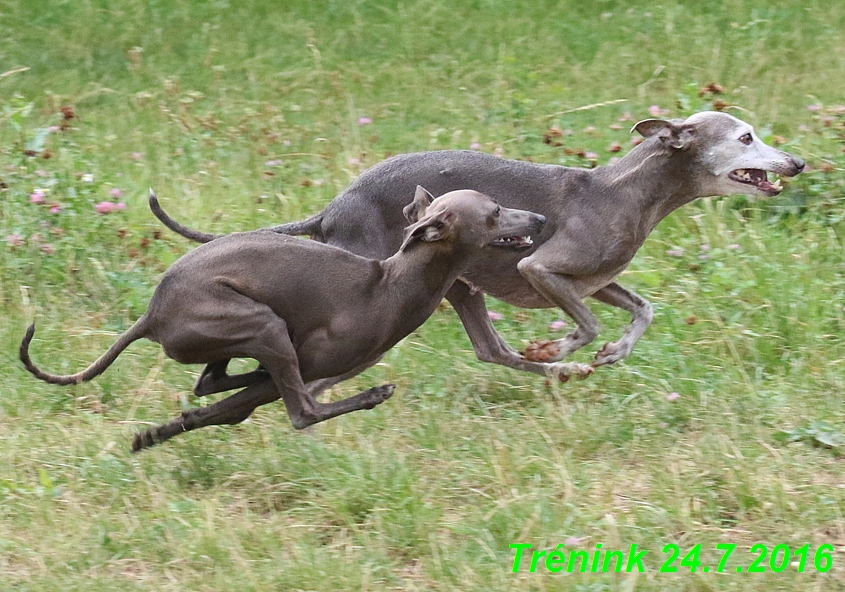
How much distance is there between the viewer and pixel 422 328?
6.79 m

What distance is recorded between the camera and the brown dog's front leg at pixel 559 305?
239 inches

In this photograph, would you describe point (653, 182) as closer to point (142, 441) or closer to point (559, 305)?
point (559, 305)

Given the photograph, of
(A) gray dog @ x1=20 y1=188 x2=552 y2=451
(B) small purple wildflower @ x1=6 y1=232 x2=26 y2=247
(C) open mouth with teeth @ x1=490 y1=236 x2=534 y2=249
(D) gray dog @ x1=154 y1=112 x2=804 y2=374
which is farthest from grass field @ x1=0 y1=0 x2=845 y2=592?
(C) open mouth with teeth @ x1=490 y1=236 x2=534 y2=249

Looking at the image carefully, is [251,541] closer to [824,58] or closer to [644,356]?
[644,356]

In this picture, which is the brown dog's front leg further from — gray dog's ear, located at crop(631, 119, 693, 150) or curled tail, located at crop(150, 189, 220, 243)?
curled tail, located at crop(150, 189, 220, 243)

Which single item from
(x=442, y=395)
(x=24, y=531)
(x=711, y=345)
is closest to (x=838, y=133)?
(x=711, y=345)

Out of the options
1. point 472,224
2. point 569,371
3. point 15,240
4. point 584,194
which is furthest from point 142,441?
point 584,194

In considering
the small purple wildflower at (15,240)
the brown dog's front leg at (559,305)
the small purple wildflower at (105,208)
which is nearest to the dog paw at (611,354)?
the brown dog's front leg at (559,305)

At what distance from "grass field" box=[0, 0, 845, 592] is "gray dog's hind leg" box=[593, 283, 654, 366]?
0.19 metres

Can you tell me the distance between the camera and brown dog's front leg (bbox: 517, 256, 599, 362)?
19.9 ft

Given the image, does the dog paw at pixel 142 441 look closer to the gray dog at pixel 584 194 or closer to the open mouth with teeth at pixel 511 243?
the gray dog at pixel 584 194

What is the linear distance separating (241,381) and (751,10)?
744 centimetres

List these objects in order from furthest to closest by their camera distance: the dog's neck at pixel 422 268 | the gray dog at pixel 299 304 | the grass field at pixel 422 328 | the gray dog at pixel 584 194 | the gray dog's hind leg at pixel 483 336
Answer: the gray dog's hind leg at pixel 483 336, the gray dog at pixel 584 194, the dog's neck at pixel 422 268, the gray dog at pixel 299 304, the grass field at pixel 422 328

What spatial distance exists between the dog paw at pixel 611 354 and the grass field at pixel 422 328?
170mm
